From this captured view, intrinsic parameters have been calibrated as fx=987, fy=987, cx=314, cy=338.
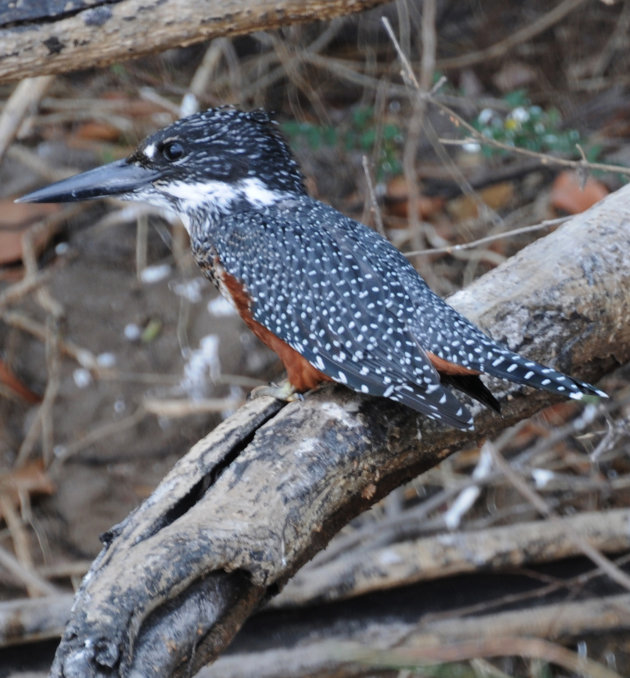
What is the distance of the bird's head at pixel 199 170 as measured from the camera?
2805mm

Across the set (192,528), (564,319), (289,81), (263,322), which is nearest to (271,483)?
(192,528)

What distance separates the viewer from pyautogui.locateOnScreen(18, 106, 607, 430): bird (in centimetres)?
231

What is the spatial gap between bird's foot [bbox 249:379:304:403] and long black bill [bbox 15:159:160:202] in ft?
2.29

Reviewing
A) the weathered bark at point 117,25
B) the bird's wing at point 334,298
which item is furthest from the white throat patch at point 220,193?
the weathered bark at point 117,25

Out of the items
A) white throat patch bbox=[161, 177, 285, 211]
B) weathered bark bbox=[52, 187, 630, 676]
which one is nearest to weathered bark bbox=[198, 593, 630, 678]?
weathered bark bbox=[52, 187, 630, 676]

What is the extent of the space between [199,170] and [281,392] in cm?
75

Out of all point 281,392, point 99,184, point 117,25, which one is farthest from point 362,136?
point 281,392

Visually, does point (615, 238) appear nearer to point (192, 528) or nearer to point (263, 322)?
point (263, 322)

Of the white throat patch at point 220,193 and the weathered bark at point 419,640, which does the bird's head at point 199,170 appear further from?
the weathered bark at point 419,640

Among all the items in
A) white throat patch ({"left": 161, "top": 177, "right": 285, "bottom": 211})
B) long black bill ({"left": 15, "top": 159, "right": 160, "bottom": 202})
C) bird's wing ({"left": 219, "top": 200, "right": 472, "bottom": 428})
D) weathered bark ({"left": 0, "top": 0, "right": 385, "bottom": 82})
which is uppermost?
weathered bark ({"left": 0, "top": 0, "right": 385, "bottom": 82})

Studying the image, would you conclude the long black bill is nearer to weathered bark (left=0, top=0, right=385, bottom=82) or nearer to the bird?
the bird

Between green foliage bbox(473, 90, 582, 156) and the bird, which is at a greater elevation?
the bird

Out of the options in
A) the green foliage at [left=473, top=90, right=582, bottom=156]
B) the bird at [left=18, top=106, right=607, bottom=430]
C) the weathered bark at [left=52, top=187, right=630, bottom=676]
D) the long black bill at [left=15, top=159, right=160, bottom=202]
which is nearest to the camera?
the weathered bark at [left=52, top=187, right=630, bottom=676]

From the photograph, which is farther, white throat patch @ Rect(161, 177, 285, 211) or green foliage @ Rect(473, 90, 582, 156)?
green foliage @ Rect(473, 90, 582, 156)
